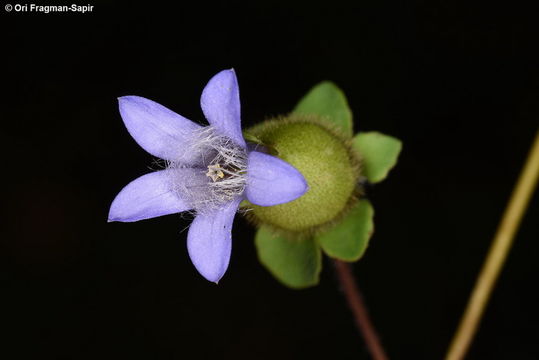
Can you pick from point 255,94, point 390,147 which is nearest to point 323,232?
point 390,147

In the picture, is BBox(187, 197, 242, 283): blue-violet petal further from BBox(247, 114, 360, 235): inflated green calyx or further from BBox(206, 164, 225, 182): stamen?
BBox(247, 114, 360, 235): inflated green calyx

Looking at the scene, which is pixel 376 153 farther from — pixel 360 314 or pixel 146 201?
pixel 146 201

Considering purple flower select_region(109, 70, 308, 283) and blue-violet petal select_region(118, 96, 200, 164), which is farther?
blue-violet petal select_region(118, 96, 200, 164)

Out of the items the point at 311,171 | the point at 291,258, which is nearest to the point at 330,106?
the point at 311,171

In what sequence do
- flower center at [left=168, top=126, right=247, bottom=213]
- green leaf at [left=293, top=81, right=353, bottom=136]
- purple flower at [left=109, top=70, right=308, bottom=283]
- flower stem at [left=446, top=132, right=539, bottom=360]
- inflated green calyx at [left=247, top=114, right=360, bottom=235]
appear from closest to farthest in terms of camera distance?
1. purple flower at [left=109, top=70, right=308, bottom=283]
2. flower center at [left=168, top=126, right=247, bottom=213]
3. inflated green calyx at [left=247, top=114, right=360, bottom=235]
4. green leaf at [left=293, top=81, right=353, bottom=136]
5. flower stem at [left=446, top=132, right=539, bottom=360]

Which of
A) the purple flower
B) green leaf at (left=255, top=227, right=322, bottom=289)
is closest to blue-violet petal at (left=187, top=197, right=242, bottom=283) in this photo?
the purple flower

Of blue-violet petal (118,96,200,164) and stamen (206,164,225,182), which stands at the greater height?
blue-violet petal (118,96,200,164)
